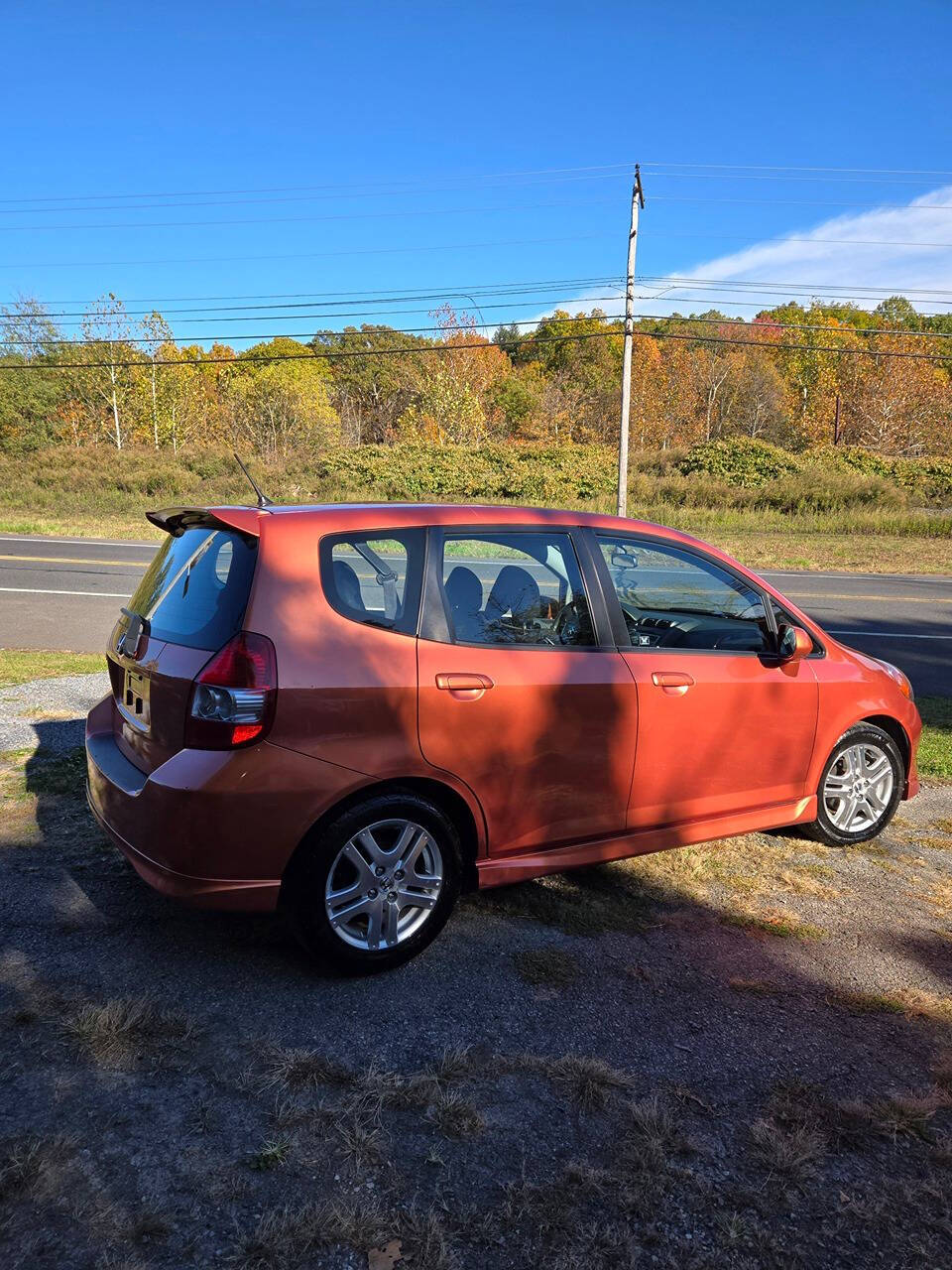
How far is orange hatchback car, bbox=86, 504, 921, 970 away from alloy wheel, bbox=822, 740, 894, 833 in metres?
0.33

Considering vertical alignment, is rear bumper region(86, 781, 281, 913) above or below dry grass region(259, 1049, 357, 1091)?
above

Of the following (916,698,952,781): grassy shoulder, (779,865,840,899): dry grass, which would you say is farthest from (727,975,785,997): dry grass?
(916,698,952,781): grassy shoulder

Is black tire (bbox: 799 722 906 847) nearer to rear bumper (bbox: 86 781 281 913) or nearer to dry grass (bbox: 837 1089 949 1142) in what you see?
dry grass (bbox: 837 1089 949 1142)

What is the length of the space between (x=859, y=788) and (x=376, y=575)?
2.88m

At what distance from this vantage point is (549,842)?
3.56 meters

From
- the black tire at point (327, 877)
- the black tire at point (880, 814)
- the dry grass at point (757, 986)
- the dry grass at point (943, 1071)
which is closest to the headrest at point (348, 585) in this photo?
the black tire at point (327, 877)

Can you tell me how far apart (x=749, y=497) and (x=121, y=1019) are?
32.5m

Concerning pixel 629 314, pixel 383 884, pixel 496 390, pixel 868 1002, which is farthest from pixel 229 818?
pixel 496 390

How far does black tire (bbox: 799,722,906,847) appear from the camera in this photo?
14.7ft

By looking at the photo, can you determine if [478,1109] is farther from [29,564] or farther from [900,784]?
[29,564]

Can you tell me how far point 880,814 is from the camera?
4.72 meters

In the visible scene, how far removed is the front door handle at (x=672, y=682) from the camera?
3.73 meters

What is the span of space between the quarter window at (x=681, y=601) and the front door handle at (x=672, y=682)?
156 mm

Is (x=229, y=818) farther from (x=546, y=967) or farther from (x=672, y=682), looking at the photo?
(x=672, y=682)
